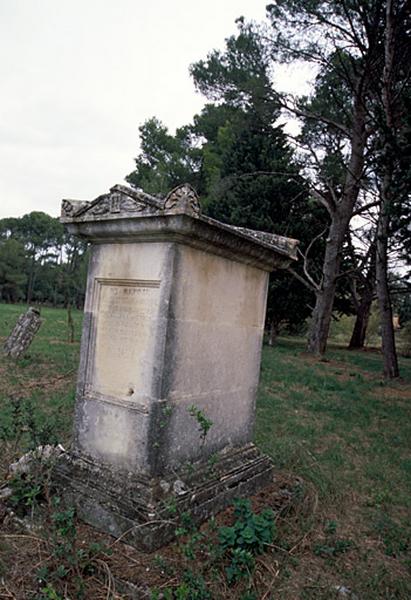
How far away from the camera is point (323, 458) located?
4.66 m

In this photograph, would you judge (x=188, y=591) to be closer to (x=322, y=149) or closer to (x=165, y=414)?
(x=165, y=414)

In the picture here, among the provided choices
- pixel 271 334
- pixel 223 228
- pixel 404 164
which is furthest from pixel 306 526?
pixel 271 334

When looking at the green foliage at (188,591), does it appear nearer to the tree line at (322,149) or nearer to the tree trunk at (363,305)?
the tree line at (322,149)

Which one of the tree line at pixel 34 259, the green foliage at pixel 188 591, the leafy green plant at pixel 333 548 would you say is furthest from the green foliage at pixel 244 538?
the tree line at pixel 34 259

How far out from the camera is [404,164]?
7.01 meters

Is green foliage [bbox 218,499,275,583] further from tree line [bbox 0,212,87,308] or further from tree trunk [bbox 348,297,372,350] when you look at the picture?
tree line [bbox 0,212,87,308]

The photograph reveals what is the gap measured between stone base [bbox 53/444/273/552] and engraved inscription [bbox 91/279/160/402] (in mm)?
531

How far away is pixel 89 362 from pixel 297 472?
7.49 feet

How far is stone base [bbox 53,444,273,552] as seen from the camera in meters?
2.53

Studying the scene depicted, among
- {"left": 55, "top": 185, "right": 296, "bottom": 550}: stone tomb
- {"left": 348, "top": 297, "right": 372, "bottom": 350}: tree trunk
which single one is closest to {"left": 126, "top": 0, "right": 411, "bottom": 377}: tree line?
{"left": 348, "top": 297, "right": 372, "bottom": 350}: tree trunk

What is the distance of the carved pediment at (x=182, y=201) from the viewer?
249 cm

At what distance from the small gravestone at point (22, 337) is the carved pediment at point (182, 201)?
281 inches

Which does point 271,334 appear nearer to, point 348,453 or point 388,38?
point 388,38

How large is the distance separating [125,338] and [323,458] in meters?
2.89
